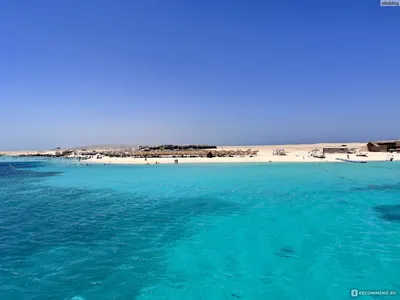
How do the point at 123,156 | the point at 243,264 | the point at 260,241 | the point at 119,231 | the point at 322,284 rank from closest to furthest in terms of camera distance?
the point at 322,284 → the point at 243,264 → the point at 260,241 → the point at 119,231 → the point at 123,156

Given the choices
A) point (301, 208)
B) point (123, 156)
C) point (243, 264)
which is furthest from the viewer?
point (123, 156)

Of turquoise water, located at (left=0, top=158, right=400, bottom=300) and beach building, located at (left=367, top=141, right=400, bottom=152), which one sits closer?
turquoise water, located at (left=0, top=158, right=400, bottom=300)

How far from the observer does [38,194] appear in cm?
2206

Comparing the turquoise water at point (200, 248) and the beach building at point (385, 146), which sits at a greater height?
the beach building at point (385, 146)

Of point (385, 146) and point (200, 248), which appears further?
point (385, 146)

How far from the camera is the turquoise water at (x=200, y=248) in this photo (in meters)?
7.25

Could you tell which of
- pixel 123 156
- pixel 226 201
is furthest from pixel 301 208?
pixel 123 156

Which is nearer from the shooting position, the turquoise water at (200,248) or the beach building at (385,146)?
the turquoise water at (200,248)

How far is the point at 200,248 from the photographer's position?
995 centimetres

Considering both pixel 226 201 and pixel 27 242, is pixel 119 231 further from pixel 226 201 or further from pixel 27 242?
pixel 226 201

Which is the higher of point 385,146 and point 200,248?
point 385,146

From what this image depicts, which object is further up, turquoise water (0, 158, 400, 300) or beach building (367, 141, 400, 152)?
beach building (367, 141, 400, 152)

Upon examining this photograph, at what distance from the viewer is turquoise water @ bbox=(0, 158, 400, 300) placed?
7.25 meters

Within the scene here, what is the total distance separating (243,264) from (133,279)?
3.48 metres
